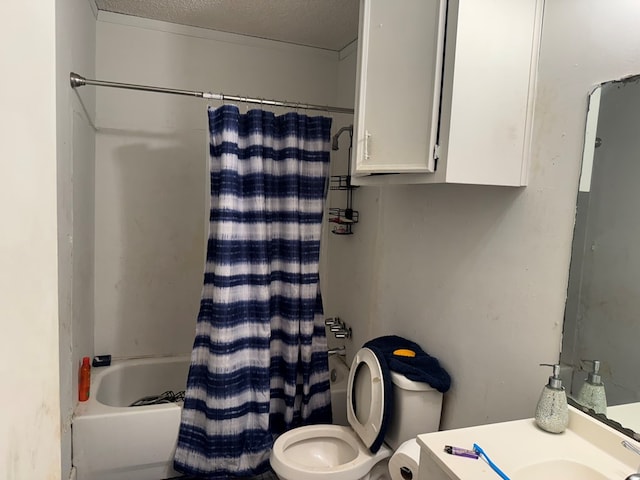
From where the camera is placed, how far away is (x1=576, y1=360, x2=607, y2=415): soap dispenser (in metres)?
1.15

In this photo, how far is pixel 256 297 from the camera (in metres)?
2.04

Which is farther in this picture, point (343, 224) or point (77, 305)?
point (343, 224)

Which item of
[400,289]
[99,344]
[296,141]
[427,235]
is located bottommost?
[99,344]

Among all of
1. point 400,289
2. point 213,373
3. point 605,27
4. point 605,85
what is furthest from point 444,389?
point 605,27

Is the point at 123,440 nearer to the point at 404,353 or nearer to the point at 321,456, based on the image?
the point at 321,456

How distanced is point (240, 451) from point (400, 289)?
1083 millimetres

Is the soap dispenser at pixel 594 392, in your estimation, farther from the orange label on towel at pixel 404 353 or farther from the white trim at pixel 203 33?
the white trim at pixel 203 33

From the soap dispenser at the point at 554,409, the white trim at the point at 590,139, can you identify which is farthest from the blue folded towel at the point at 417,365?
the white trim at the point at 590,139

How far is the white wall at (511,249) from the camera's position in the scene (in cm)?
120

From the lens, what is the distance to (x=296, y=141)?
2078 millimetres

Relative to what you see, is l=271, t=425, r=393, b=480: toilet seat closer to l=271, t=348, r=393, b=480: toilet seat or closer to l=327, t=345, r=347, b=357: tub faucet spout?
l=271, t=348, r=393, b=480: toilet seat

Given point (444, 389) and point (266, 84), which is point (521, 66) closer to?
point (444, 389)

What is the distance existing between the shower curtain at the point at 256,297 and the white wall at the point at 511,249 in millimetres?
465

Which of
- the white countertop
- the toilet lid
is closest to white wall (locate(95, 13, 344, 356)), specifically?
the toilet lid
